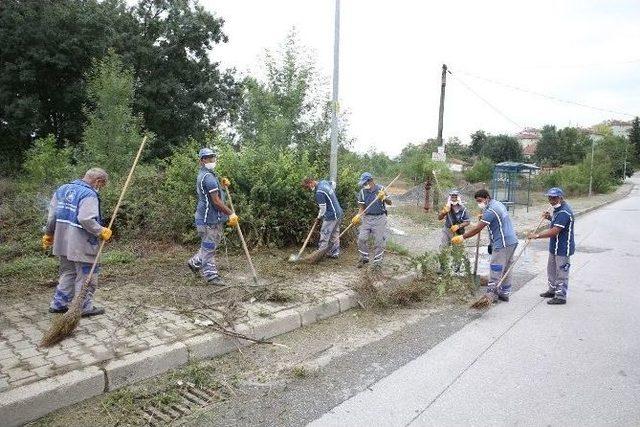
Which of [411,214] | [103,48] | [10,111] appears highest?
[103,48]

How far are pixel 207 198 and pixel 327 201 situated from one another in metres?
2.51

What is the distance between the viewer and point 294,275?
7219mm

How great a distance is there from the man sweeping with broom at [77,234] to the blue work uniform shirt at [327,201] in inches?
153

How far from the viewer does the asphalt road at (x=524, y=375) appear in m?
3.56

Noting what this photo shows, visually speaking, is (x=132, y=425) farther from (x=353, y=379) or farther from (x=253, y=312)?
(x=253, y=312)

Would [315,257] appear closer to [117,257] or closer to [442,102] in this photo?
[117,257]

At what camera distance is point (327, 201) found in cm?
825

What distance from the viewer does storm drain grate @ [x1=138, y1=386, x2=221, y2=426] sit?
3.48m

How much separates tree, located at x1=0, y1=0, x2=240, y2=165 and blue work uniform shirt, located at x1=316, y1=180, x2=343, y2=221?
17848mm

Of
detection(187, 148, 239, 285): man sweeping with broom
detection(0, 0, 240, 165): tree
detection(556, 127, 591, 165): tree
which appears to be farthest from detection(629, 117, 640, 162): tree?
detection(187, 148, 239, 285): man sweeping with broom

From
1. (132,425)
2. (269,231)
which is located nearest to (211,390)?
(132,425)

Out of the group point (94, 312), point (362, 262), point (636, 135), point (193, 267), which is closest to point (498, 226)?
point (362, 262)

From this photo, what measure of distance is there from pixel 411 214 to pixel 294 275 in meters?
10.5

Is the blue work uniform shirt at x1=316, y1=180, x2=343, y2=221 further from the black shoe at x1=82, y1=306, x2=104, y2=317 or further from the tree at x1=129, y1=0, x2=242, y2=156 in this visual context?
the tree at x1=129, y1=0, x2=242, y2=156
